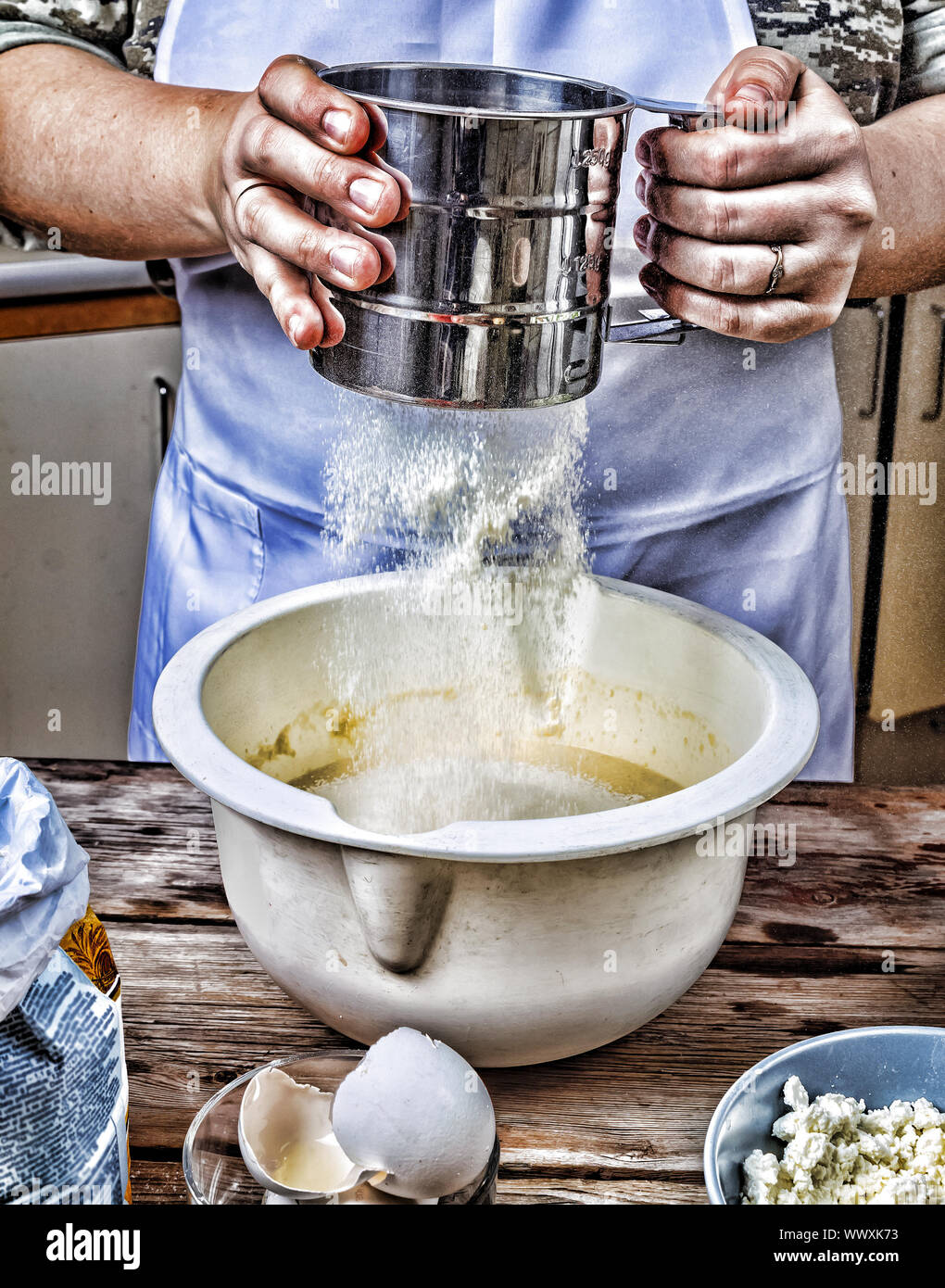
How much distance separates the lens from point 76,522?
1.50 m

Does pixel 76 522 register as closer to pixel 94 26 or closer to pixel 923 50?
pixel 94 26

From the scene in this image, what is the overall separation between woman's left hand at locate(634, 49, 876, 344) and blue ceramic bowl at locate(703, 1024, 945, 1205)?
15.1 inches

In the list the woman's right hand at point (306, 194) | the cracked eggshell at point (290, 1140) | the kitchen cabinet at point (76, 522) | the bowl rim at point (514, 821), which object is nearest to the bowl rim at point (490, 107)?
the woman's right hand at point (306, 194)

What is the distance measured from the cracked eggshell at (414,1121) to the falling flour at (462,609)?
0.30 meters

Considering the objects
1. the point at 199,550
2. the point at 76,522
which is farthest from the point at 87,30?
the point at 76,522

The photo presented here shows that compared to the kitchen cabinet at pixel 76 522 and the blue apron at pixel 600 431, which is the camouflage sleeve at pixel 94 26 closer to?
the blue apron at pixel 600 431

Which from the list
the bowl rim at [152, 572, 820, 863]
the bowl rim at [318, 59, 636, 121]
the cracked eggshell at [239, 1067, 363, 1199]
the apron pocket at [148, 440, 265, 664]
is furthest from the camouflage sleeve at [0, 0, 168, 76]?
the cracked eggshell at [239, 1067, 363, 1199]

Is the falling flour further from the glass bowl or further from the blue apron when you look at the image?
the glass bowl

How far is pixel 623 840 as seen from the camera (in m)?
0.50

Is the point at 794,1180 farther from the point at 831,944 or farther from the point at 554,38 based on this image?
the point at 554,38

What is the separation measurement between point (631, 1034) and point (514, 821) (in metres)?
0.17

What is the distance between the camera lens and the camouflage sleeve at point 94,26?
0.89 m

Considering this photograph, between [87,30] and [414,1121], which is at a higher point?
[87,30]

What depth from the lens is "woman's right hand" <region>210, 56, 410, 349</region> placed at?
490 millimetres
